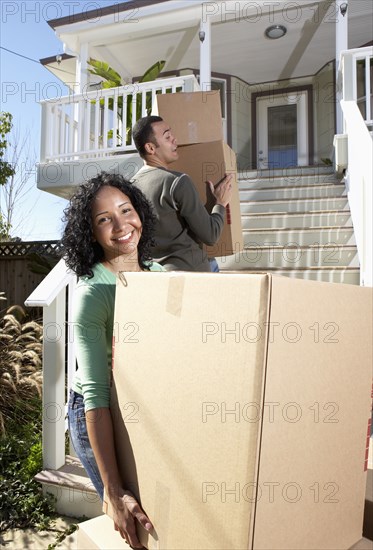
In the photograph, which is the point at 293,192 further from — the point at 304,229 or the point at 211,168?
the point at 211,168

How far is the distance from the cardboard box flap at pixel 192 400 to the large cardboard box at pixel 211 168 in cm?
139

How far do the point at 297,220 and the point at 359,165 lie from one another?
1.16 metres

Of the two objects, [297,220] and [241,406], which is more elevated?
[297,220]

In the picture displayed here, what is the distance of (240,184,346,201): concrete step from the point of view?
16.4 feet

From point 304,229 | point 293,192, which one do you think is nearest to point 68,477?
point 304,229

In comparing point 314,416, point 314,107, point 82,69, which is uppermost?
point 82,69

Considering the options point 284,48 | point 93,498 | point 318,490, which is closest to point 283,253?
point 93,498

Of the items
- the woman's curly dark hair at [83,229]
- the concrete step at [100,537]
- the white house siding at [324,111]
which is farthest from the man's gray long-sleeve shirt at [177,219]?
the white house siding at [324,111]

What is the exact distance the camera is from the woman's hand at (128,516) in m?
0.77

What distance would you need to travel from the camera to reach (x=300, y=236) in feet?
13.6

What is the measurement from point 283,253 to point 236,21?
15.2 feet

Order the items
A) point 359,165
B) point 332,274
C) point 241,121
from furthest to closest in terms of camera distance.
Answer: point 241,121 < point 332,274 < point 359,165

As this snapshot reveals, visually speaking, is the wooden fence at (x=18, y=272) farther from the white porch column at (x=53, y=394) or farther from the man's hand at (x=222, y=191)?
the man's hand at (x=222, y=191)

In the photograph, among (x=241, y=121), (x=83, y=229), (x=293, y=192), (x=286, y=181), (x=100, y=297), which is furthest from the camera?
(x=241, y=121)
